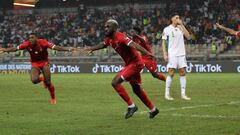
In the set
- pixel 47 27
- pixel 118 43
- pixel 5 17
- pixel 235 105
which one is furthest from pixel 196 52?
pixel 118 43

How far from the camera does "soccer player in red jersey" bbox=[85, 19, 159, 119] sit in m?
12.2

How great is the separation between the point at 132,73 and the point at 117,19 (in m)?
39.0

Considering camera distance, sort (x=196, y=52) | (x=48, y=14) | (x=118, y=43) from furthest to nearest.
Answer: (x=48, y=14)
(x=196, y=52)
(x=118, y=43)

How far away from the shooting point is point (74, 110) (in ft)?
46.6

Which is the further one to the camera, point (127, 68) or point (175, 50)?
point (175, 50)

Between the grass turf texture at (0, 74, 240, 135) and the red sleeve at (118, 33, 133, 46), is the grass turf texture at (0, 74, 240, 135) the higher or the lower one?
the lower one

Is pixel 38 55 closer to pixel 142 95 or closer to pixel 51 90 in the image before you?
pixel 51 90

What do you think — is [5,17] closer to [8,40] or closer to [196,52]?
[8,40]

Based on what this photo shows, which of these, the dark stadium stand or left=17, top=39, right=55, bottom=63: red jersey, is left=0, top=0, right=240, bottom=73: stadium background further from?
left=17, top=39, right=55, bottom=63: red jersey

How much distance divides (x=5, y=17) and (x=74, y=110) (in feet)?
152

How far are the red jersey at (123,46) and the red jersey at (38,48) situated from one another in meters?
4.83

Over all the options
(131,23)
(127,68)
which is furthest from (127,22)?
(127,68)

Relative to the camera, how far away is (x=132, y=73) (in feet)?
40.9

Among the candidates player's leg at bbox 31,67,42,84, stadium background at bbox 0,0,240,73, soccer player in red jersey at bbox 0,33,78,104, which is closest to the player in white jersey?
soccer player in red jersey at bbox 0,33,78,104
